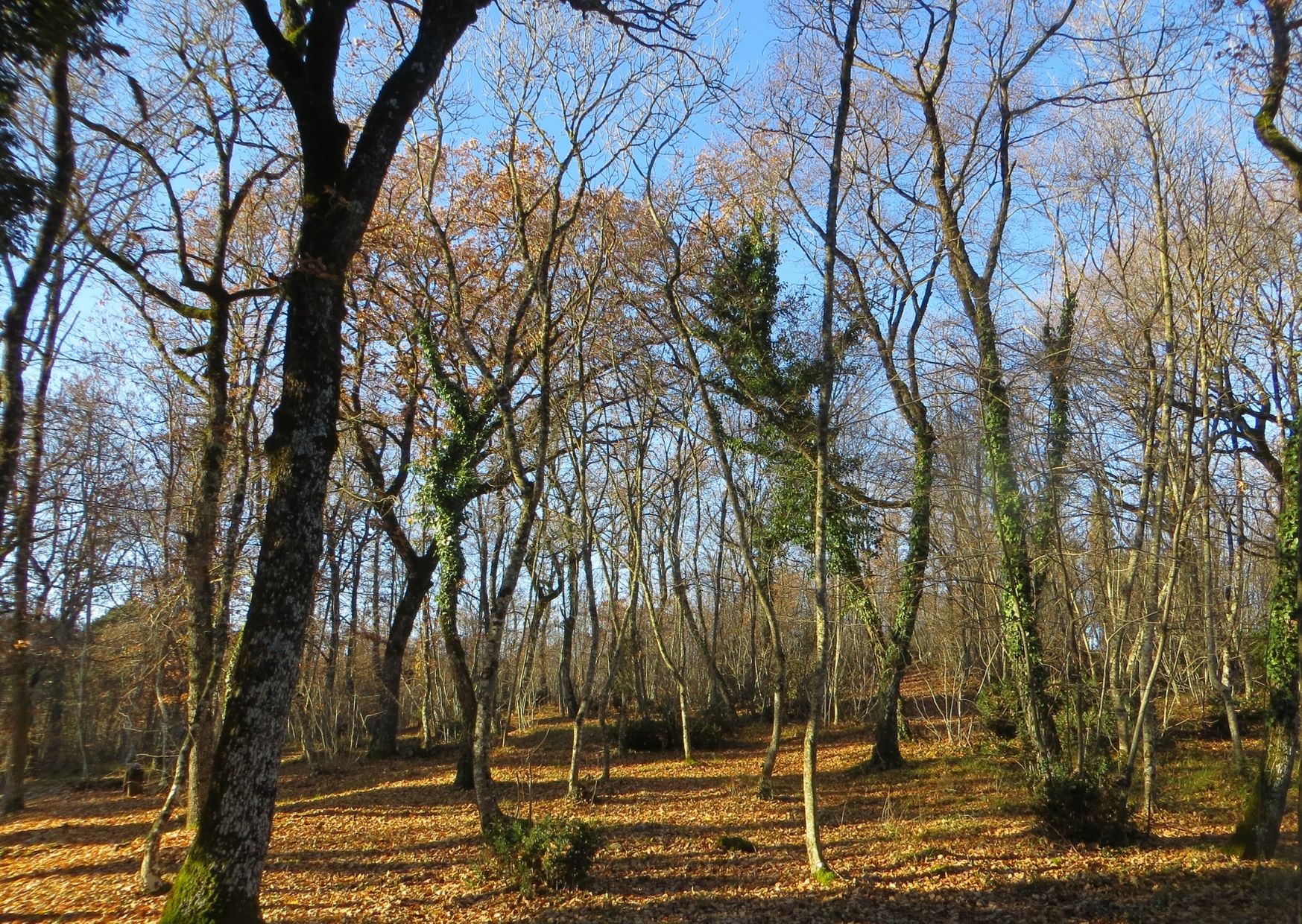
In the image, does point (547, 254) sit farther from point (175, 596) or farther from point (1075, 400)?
point (1075, 400)

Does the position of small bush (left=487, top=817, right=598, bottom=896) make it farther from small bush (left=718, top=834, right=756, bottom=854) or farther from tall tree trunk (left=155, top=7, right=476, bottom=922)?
tall tree trunk (left=155, top=7, right=476, bottom=922)

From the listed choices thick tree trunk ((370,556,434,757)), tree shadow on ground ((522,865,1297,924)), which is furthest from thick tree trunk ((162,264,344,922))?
thick tree trunk ((370,556,434,757))

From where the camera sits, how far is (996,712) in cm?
1390

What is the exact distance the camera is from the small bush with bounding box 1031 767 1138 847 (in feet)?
28.6

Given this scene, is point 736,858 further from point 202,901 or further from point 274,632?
point 274,632

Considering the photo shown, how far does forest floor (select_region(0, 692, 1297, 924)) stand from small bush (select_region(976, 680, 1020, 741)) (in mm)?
284

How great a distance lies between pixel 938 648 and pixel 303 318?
18627 millimetres

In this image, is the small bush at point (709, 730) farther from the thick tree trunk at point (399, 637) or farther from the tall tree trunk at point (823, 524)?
the tall tree trunk at point (823, 524)

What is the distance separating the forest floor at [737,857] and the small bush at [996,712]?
28 cm

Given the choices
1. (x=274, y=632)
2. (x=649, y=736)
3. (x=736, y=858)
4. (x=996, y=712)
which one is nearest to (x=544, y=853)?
(x=736, y=858)

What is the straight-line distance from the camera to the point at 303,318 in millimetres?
6242

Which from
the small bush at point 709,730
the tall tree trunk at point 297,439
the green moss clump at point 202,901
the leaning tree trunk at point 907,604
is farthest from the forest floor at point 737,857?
the small bush at point 709,730

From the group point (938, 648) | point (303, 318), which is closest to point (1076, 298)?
point (938, 648)

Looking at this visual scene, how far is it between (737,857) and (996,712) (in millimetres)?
6910
